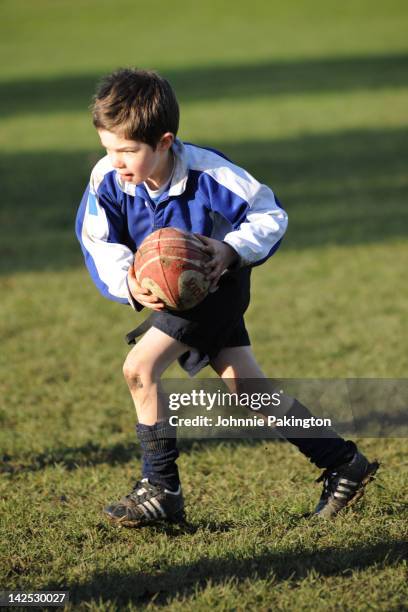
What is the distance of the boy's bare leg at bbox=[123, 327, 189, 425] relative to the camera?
4102 mm

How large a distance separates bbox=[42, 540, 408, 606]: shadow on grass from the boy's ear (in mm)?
1675

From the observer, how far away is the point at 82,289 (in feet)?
30.5

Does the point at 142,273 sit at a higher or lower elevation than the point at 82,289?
higher

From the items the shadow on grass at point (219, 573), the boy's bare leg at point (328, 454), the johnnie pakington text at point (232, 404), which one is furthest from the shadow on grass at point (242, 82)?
the shadow on grass at point (219, 573)

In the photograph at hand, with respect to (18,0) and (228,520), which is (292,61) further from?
(18,0)

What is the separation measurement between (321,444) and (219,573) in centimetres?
85

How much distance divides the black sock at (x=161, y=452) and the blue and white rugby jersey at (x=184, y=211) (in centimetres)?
56

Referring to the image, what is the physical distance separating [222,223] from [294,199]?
30.4 ft

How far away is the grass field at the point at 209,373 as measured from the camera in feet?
12.4

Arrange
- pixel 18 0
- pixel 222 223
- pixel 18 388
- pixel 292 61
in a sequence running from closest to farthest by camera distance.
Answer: pixel 222 223, pixel 18 388, pixel 292 61, pixel 18 0

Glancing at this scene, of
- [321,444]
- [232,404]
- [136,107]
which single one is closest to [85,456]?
[232,404]

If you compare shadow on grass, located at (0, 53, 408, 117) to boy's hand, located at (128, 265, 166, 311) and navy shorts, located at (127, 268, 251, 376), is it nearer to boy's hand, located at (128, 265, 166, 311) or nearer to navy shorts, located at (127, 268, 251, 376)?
navy shorts, located at (127, 268, 251, 376)

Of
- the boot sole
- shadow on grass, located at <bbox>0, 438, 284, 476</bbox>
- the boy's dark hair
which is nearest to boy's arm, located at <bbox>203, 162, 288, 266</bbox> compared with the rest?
the boy's dark hair

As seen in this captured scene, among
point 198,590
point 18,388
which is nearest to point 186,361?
point 198,590
